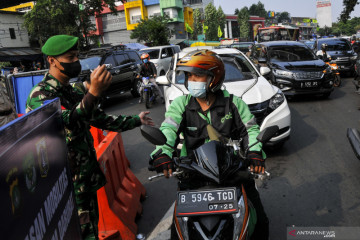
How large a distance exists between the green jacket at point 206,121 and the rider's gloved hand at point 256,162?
0.25 m

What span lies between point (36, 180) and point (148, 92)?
10.2 metres

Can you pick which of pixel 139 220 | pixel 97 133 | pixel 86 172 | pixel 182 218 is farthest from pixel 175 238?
pixel 97 133

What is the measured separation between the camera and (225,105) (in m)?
2.68

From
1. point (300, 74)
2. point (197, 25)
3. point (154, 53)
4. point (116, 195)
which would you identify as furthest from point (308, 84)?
point (197, 25)

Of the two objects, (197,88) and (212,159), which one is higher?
(197,88)

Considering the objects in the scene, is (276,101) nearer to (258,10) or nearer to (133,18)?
(133,18)

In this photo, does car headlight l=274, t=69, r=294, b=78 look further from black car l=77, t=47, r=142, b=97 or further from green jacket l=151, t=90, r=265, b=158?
green jacket l=151, t=90, r=265, b=158

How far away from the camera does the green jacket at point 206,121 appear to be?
8.60 feet

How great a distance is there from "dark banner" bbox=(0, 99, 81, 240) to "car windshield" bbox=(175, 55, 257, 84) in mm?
5042

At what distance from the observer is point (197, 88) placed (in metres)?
2.58

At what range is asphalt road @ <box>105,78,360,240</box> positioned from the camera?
150 inches

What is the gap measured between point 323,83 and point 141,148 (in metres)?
6.26

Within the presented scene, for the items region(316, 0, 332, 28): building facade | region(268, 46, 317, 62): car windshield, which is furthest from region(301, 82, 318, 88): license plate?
region(316, 0, 332, 28): building facade

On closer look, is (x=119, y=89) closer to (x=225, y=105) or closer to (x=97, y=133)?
(x=97, y=133)
